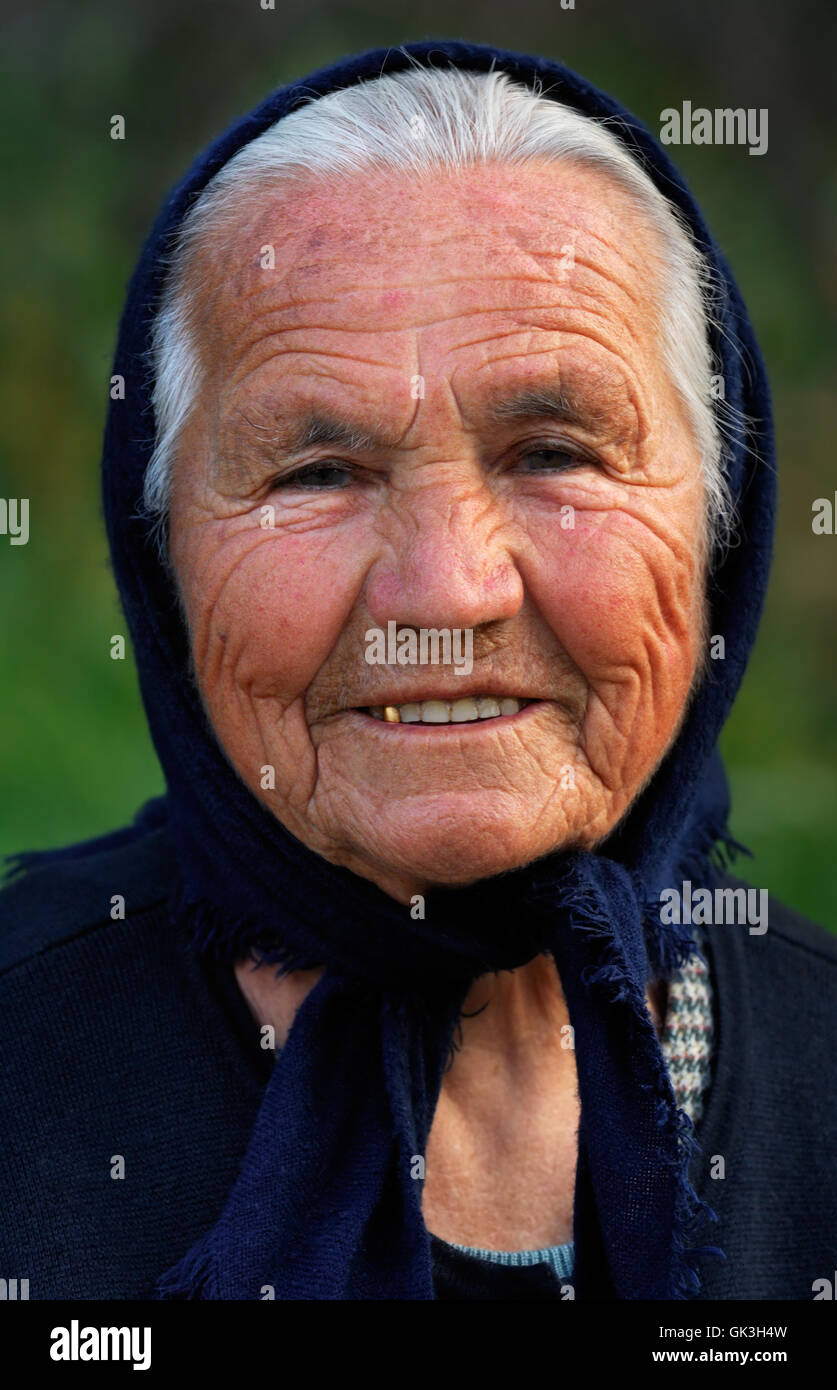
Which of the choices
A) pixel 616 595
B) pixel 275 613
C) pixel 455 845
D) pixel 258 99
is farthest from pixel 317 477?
pixel 258 99

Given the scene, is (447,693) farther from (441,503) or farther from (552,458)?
(552,458)

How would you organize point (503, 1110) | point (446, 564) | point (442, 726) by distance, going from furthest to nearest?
point (503, 1110) → point (442, 726) → point (446, 564)

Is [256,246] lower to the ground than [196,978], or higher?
higher

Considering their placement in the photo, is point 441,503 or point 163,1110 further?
point 163,1110

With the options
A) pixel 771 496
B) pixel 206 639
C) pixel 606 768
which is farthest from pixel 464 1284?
pixel 771 496

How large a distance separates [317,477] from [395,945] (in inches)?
29.8

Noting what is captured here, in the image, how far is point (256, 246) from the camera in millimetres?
2395

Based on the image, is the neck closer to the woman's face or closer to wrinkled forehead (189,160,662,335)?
the woman's face

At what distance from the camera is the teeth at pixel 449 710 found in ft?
7.62

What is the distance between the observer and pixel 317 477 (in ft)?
7.78

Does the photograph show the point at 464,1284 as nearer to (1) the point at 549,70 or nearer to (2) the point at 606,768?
(2) the point at 606,768

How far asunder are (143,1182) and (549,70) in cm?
193

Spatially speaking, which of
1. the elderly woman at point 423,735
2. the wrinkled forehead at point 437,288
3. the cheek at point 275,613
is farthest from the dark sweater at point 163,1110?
the wrinkled forehead at point 437,288

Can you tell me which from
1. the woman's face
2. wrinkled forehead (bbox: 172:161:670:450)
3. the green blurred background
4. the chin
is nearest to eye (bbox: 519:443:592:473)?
the woman's face
